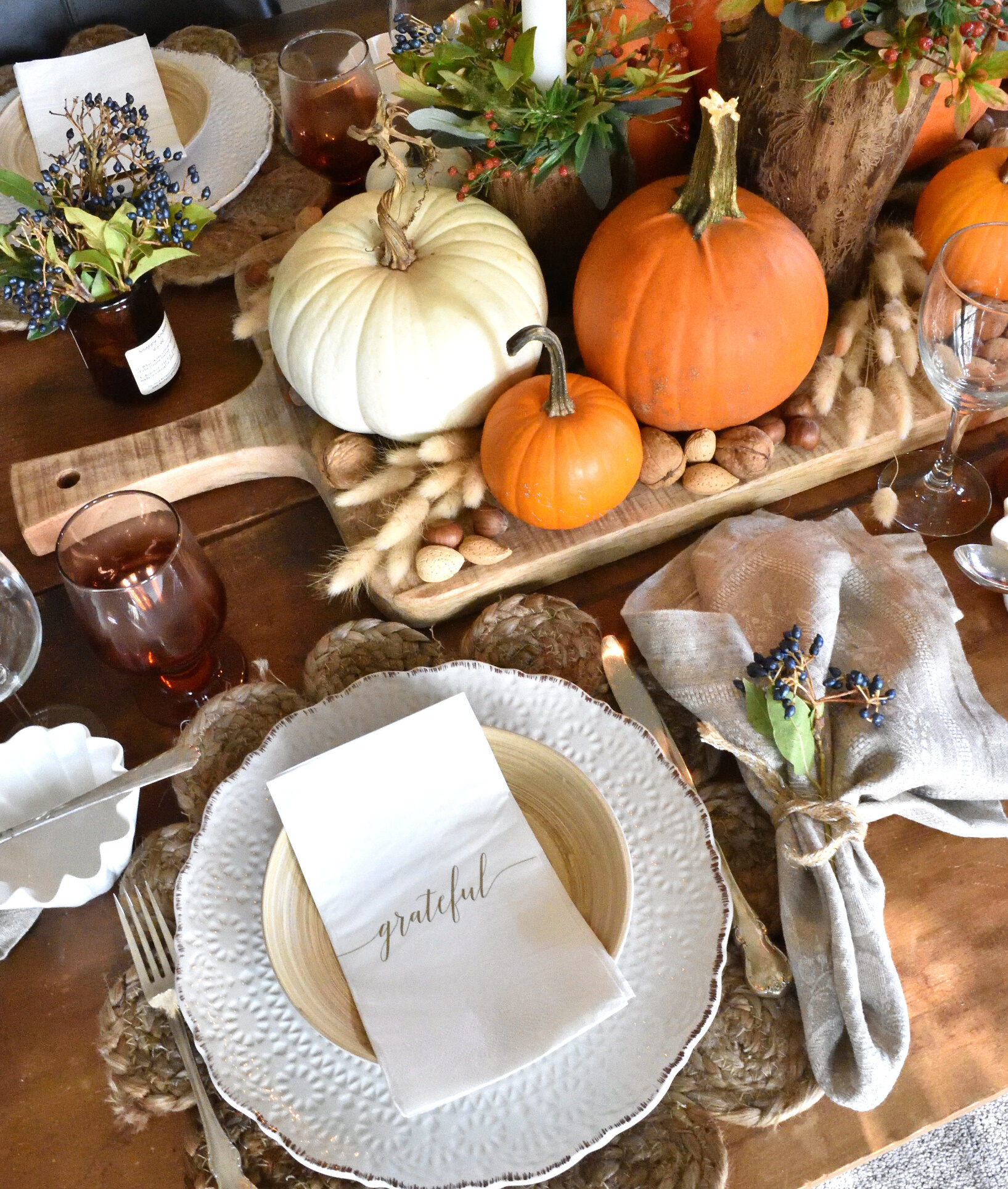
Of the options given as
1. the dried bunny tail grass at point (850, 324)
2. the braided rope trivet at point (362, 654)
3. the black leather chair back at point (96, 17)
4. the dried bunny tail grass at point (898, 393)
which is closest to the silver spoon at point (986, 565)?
the dried bunny tail grass at point (898, 393)

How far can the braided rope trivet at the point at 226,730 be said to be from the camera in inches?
28.9

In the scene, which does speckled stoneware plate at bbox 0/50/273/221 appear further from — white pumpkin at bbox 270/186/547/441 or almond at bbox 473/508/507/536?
almond at bbox 473/508/507/536

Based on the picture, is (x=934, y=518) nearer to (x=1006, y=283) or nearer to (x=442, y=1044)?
(x=1006, y=283)

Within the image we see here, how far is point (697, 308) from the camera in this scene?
829 millimetres

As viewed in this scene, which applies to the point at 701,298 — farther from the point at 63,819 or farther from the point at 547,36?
the point at 63,819

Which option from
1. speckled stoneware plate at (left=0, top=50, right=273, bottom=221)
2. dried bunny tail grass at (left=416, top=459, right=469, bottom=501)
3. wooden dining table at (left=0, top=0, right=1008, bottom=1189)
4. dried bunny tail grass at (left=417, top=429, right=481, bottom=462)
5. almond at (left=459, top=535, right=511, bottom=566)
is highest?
speckled stoneware plate at (left=0, top=50, right=273, bottom=221)

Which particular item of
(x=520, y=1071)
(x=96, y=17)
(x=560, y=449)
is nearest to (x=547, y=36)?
(x=560, y=449)

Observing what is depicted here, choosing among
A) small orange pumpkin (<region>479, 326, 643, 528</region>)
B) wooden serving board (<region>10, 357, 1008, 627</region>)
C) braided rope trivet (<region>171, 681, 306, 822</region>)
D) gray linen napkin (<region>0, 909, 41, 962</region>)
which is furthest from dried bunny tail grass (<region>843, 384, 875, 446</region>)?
gray linen napkin (<region>0, 909, 41, 962</region>)

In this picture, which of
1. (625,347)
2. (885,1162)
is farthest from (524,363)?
(885,1162)

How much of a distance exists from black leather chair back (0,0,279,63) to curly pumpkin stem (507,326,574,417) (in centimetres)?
116

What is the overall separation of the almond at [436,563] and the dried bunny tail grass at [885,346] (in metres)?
0.46

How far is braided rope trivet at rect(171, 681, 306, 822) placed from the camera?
73 centimetres

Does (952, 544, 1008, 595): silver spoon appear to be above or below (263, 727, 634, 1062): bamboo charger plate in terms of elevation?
below

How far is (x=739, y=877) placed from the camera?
0.70 m
